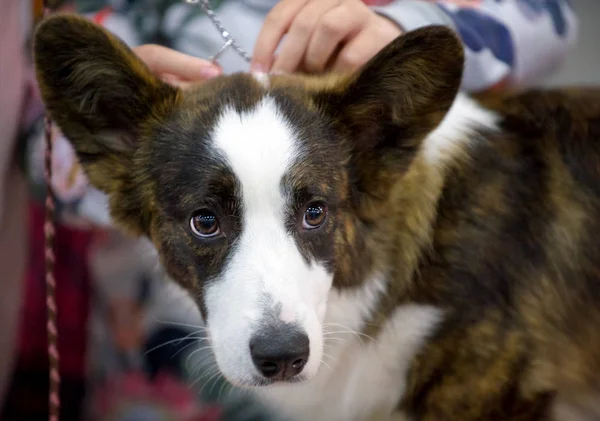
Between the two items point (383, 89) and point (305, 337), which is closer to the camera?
point (305, 337)

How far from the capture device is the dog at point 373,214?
982 mm

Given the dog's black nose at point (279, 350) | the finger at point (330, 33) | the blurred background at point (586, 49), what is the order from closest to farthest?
the dog's black nose at point (279, 350)
the finger at point (330, 33)
the blurred background at point (586, 49)

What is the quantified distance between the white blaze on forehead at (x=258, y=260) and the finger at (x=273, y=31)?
23cm

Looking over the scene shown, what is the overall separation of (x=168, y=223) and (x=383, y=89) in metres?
0.38

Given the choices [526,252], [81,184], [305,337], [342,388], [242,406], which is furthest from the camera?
[242,406]

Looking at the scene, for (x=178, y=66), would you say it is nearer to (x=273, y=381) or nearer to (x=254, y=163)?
(x=254, y=163)

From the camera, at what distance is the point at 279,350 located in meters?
0.92

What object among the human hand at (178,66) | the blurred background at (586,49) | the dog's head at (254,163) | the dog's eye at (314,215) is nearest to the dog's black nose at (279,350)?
the dog's head at (254,163)

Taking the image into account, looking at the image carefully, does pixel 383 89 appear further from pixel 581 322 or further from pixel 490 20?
pixel 581 322

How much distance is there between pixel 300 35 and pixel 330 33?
50 millimetres

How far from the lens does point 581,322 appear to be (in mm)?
1191

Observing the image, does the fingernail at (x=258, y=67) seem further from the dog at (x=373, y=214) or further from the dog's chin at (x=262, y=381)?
the dog's chin at (x=262, y=381)

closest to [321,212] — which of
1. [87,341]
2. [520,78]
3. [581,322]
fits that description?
[581,322]

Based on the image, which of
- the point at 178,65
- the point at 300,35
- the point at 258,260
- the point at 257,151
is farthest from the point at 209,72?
the point at 258,260
